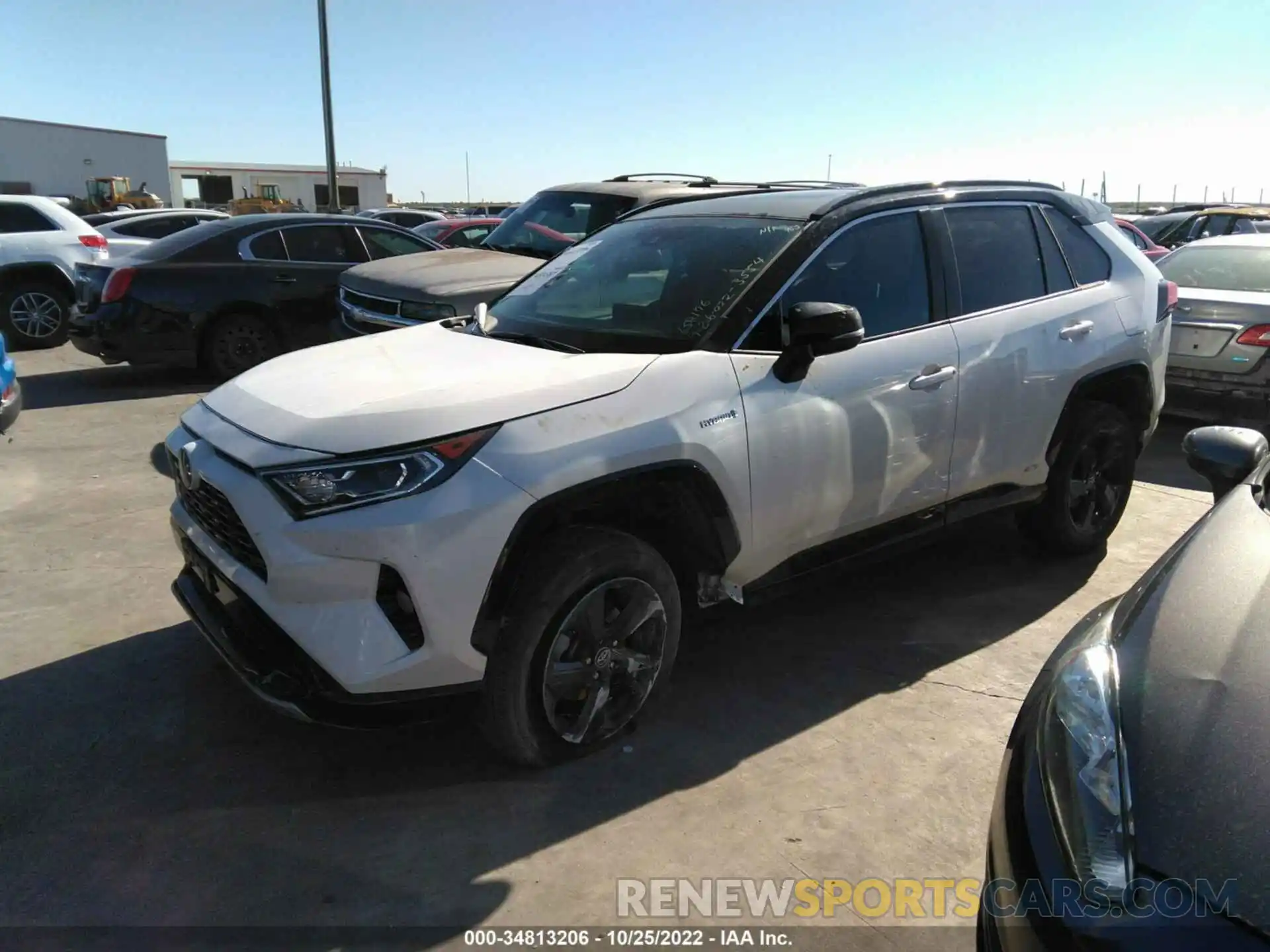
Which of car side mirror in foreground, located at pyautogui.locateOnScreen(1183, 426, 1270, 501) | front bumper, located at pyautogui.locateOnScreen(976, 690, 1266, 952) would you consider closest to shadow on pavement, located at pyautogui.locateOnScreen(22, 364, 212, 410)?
car side mirror in foreground, located at pyautogui.locateOnScreen(1183, 426, 1270, 501)

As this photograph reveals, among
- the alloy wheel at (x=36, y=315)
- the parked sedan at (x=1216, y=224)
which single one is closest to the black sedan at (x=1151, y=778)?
the alloy wheel at (x=36, y=315)

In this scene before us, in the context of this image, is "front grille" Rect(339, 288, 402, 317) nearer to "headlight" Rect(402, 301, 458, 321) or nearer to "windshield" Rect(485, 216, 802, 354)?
"headlight" Rect(402, 301, 458, 321)

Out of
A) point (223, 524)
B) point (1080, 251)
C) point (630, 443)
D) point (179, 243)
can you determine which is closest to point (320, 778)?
point (223, 524)

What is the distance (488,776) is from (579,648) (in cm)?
52

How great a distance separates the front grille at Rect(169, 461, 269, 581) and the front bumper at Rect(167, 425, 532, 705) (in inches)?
3.9

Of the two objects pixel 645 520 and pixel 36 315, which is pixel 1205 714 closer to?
pixel 645 520

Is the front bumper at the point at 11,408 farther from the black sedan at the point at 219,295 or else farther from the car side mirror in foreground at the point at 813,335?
the car side mirror in foreground at the point at 813,335

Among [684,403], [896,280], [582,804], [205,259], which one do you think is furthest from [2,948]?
[205,259]

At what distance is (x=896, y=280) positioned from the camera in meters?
3.78

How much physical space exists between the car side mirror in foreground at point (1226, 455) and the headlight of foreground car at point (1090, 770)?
98cm

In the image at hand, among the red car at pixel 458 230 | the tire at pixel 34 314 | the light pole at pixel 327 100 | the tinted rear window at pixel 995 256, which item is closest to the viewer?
the tinted rear window at pixel 995 256

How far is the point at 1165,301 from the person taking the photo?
4863mm

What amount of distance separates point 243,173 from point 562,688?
61016mm

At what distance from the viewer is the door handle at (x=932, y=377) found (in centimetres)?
365
